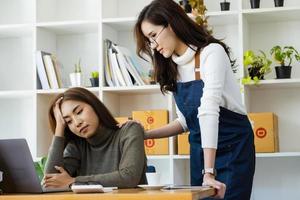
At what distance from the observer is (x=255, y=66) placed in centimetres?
378

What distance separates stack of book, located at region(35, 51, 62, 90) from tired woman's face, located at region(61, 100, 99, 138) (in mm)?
1705

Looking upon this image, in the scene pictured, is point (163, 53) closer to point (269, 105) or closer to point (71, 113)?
point (71, 113)

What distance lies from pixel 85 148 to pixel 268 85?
69.8 inches

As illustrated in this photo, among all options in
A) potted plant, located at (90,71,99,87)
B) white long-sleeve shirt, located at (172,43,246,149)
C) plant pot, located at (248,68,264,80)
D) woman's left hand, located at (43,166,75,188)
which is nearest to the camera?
woman's left hand, located at (43,166,75,188)

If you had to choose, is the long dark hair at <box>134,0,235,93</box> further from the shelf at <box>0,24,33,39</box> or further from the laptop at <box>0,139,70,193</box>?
the shelf at <box>0,24,33,39</box>

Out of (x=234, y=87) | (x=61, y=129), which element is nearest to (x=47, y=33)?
(x=61, y=129)

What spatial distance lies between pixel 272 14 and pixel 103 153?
6.24ft

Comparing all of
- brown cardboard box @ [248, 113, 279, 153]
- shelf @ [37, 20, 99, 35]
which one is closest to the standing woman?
brown cardboard box @ [248, 113, 279, 153]

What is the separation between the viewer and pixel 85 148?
2391mm

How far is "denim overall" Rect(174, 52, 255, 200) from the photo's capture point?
7.58 feet

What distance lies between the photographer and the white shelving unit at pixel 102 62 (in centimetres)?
393

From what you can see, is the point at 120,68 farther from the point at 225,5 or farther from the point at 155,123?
the point at 225,5

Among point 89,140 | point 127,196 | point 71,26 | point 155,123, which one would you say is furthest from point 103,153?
point 71,26

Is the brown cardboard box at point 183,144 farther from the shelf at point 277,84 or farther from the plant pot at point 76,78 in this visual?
the plant pot at point 76,78
